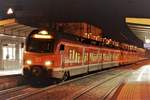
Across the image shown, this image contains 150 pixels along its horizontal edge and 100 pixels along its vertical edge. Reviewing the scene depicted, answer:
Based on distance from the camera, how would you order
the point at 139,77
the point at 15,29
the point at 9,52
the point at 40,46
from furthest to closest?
1. the point at 9,52
2. the point at 139,77
3. the point at 15,29
4. the point at 40,46

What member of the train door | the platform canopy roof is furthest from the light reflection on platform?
the train door

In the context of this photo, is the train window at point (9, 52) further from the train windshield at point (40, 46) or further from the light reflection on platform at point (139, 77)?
the train windshield at point (40, 46)

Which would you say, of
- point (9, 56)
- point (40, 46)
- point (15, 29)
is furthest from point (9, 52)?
point (40, 46)

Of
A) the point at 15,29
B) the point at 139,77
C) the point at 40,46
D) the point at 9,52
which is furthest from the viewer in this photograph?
the point at 9,52

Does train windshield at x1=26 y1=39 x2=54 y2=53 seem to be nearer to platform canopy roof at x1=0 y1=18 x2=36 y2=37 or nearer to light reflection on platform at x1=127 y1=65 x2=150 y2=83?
platform canopy roof at x1=0 y1=18 x2=36 y2=37

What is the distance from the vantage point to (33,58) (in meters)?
22.1

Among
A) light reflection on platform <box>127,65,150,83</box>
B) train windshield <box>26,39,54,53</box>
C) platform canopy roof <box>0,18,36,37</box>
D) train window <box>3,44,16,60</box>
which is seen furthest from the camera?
train window <box>3,44,16,60</box>

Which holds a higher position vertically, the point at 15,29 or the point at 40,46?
the point at 15,29

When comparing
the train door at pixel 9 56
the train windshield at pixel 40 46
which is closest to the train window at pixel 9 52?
the train door at pixel 9 56

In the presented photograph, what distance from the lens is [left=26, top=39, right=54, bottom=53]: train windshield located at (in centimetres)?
2208

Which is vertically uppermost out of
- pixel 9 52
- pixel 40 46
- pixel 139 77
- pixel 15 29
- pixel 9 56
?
pixel 15 29

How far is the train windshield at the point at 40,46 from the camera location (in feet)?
72.4

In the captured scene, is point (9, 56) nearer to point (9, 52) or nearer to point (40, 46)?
point (9, 52)

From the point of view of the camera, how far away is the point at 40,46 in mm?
22266
